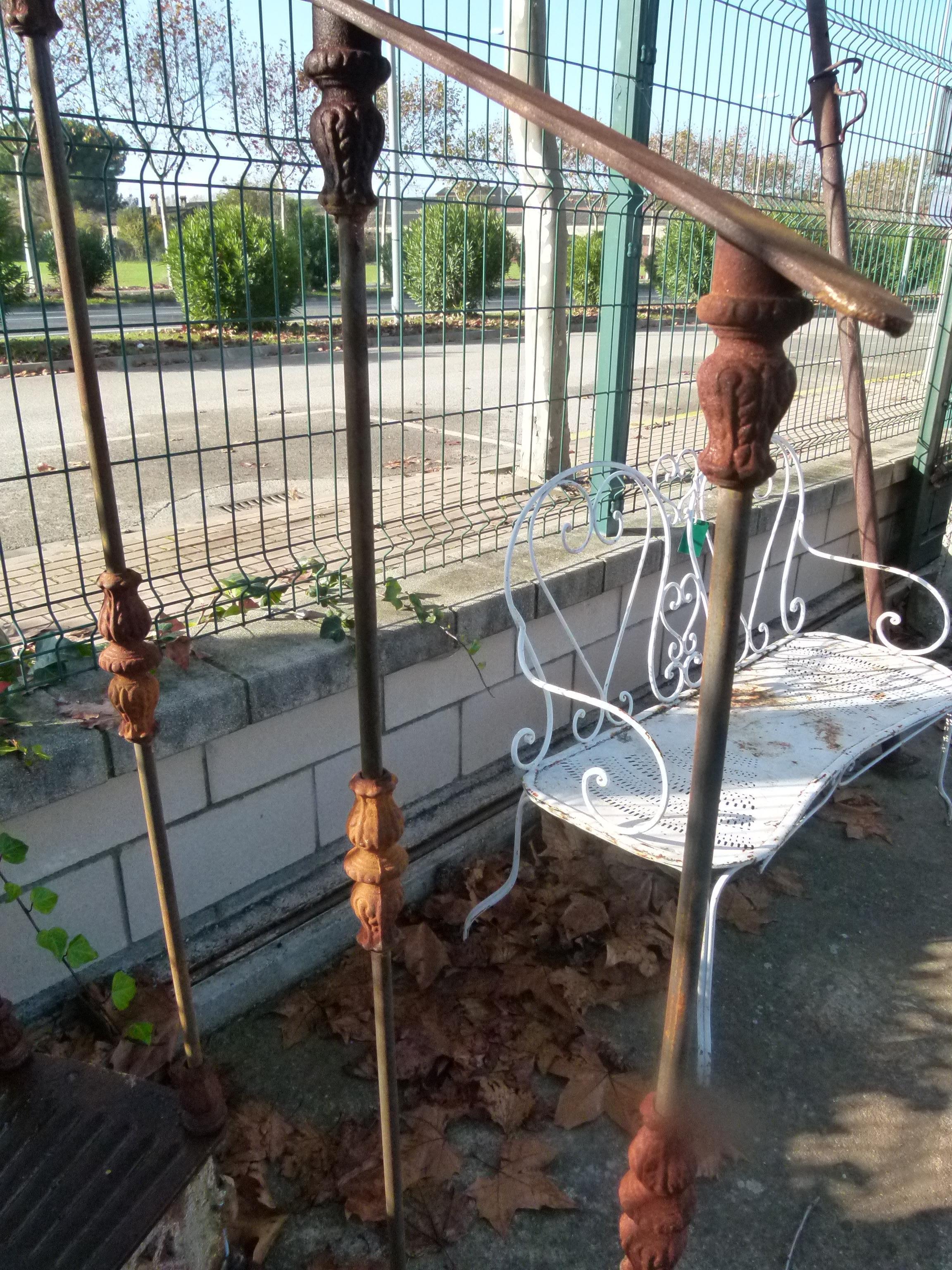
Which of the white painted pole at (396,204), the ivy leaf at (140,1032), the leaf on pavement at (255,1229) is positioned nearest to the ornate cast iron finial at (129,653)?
the ivy leaf at (140,1032)

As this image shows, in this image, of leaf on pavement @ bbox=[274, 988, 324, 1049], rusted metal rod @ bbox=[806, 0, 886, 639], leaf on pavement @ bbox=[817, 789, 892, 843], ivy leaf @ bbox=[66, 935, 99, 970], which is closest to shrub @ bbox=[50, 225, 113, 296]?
ivy leaf @ bbox=[66, 935, 99, 970]

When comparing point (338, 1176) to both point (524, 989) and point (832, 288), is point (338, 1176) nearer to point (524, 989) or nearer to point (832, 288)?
point (524, 989)

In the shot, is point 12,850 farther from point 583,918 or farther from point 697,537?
point 697,537

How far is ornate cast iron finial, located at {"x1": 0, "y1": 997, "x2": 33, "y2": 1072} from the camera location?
5.23 ft

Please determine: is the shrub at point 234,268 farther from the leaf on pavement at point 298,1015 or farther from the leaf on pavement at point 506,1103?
the leaf on pavement at point 506,1103

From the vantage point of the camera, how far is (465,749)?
2.91 m

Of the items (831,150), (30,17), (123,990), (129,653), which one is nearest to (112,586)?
(129,653)

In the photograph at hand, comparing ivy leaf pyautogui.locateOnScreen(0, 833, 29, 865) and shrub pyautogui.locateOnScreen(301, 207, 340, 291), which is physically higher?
shrub pyautogui.locateOnScreen(301, 207, 340, 291)

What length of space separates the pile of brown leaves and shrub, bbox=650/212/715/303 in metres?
1.98

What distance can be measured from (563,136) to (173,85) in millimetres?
1598

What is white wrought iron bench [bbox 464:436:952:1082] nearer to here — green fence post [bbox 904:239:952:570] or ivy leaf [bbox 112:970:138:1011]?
ivy leaf [bbox 112:970:138:1011]

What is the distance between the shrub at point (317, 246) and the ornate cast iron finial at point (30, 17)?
1214mm

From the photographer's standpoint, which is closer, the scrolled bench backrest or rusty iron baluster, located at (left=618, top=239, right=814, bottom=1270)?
rusty iron baluster, located at (left=618, top=239, right=814, bottom=1270)

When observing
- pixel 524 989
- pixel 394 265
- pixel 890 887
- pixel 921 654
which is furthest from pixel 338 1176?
pixel 921 654
